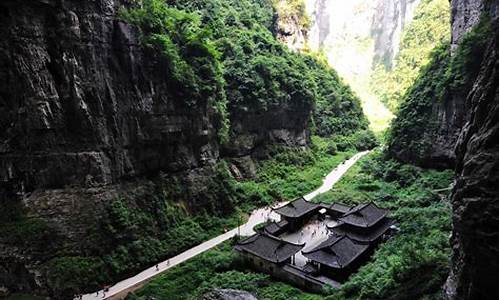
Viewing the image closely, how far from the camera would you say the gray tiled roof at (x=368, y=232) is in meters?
31.6

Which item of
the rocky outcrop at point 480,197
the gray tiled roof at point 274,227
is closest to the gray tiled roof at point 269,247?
the gray tiled roof at point 274,227

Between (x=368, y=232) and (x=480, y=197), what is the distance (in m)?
21.8

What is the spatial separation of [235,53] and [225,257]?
106ft

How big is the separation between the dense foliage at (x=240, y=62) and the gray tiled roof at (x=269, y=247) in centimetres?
1523

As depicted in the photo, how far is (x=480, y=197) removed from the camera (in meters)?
11.4

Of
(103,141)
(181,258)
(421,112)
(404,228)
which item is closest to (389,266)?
(404,228)

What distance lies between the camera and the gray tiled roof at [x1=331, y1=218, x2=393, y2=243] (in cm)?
3156

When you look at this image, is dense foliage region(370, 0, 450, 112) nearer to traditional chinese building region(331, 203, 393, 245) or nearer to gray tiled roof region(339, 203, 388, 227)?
gray tiled roof region(339, 203, 388, 227)

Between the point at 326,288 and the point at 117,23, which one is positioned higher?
the point at 117,23

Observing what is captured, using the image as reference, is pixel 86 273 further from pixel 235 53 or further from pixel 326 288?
pixel 235 53

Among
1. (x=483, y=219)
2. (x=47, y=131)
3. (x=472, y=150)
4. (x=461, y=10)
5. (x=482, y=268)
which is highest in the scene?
(x=461, y=10)

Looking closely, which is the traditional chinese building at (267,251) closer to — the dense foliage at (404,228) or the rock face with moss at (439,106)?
the dense foliage at (404,228)

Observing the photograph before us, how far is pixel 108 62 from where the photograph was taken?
31266 millimetres

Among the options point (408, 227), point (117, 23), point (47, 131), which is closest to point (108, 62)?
point (117, 23)
